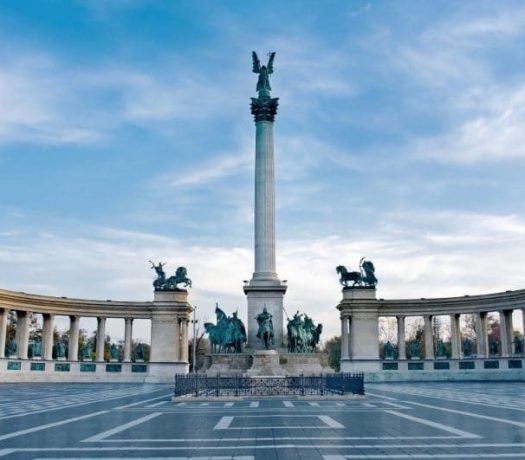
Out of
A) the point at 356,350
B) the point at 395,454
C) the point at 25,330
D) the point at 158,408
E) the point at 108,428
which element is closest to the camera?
the point at 395,454

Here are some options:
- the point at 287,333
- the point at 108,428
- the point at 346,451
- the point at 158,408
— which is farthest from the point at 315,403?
the point at 287,333

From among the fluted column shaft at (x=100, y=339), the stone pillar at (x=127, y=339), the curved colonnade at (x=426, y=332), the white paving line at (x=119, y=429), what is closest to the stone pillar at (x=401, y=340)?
the curved colonnade at (x=426, y=332)

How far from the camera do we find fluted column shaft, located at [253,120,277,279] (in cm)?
6207

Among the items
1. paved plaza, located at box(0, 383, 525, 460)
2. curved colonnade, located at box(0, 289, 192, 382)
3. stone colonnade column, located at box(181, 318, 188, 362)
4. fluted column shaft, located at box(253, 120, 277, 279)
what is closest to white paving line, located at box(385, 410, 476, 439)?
paved plaza, located at box(0, 383, 525, 460)

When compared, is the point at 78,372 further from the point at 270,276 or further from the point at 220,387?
the point at 220,387

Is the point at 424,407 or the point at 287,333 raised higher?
the point at 287,333

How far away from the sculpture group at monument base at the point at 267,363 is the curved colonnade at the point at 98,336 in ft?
65.5

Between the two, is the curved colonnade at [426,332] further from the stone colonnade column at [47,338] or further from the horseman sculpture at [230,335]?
the stone colonnade column at [47,338]

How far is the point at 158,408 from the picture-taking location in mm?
29750

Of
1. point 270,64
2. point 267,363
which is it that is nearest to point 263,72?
point 270,64

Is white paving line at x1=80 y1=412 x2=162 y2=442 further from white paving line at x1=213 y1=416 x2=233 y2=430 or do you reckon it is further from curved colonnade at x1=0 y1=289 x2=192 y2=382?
curved colonnade at x1=0 y1=289 x2=192 y2=382

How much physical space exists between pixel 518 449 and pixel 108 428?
1285 centimetres

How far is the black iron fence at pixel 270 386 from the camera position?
36.1 metres

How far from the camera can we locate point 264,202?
6350cm
